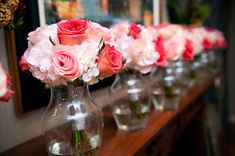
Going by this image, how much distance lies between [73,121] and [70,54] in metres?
0.23

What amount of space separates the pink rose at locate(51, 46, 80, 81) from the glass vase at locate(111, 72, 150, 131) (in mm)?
464

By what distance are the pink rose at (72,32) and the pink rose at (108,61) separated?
2.6 inches

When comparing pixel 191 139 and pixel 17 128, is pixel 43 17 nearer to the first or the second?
pixel 17 128

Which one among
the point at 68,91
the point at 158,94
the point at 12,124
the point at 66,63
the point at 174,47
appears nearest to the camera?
the point at 66,63

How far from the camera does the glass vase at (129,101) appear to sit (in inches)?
42.4

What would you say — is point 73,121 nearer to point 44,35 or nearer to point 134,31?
→ point 44,35

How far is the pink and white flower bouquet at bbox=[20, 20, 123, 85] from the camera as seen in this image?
646mm

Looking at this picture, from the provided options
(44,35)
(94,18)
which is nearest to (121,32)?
(94,18)

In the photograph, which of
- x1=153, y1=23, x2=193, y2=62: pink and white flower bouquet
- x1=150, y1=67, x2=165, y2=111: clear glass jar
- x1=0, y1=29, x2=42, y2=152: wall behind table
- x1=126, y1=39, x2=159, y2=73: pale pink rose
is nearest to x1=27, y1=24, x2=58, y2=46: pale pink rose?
x1=0, y1=29, x2=42, y2=152: wall behind table

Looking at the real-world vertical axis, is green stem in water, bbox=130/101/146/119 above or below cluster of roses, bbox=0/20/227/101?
below

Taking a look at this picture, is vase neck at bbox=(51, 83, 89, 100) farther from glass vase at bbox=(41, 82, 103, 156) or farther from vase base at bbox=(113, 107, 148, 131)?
vase base at bbox=(113, 107, 148, 131)

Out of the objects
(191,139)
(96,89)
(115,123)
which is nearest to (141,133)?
(115,123)

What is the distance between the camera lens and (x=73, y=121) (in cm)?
78

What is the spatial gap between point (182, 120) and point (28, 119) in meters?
0.93
